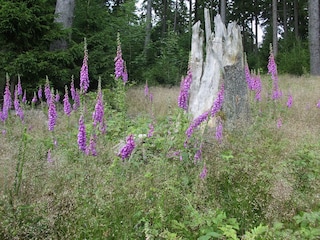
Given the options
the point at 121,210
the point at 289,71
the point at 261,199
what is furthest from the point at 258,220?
the point at 289,71

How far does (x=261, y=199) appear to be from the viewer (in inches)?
105

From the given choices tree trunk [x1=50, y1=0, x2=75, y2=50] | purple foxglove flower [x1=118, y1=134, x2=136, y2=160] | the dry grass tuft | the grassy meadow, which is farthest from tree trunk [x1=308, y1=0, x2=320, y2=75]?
purple foxglove flower [x1=118, y1=134, x2=136, y2=160]

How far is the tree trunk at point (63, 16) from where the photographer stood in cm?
942

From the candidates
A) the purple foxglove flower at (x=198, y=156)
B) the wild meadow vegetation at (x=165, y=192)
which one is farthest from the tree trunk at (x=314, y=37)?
the purple foxglove flower at (x=198, y=156)

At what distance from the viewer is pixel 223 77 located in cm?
625

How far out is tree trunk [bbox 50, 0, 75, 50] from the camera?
9424 mm

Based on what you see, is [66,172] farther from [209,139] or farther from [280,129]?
[280,129]

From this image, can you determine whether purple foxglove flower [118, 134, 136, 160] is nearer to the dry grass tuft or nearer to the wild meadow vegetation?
the wild meadow vegetation

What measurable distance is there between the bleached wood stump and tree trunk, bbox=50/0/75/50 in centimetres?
440

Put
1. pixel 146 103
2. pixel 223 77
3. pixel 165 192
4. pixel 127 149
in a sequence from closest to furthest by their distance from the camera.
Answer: pixel 165 192 < pixel 127 149 < pixel 223 77 < pixel 146 103

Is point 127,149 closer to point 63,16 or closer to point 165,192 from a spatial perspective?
point 165,192

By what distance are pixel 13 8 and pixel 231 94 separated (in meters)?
5.32

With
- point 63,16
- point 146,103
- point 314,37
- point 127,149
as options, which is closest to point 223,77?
point 146,103

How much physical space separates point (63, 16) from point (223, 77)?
5.68 meters
